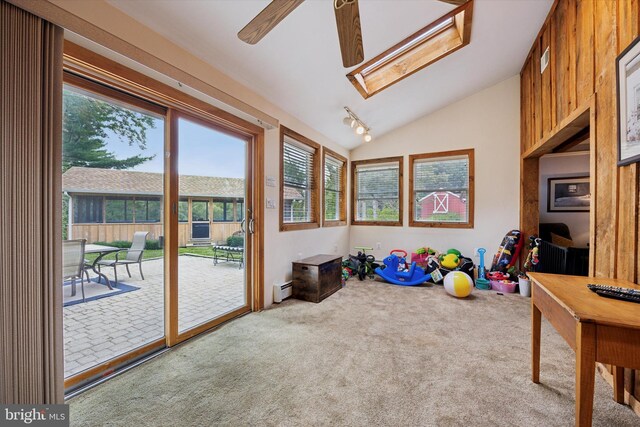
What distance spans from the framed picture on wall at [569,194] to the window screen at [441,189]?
7.09ft

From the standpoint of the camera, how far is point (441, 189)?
4.87 metres

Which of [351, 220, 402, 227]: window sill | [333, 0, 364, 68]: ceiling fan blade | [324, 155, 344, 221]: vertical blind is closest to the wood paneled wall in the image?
[333, 0, 364, 68]: ceiling fan blade

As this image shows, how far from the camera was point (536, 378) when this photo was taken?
1.76m

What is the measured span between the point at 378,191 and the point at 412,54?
104 inches

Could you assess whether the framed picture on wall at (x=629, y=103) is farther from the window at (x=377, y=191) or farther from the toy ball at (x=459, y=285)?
the window at (x=377, y=191)

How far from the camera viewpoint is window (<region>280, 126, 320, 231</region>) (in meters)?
3.59

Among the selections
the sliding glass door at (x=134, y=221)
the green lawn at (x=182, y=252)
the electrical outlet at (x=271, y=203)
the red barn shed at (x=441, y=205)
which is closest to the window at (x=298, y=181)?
the electrical outlet at (x=271, y=203)

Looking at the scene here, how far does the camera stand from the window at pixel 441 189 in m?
4.67

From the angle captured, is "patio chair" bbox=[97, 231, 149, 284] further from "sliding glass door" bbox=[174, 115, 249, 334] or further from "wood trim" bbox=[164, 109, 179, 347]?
"sliding glass door" bbox=[174, 115, 249, 334]

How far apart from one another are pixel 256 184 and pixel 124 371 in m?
2.02

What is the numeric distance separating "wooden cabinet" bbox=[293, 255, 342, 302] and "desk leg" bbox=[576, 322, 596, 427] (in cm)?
254

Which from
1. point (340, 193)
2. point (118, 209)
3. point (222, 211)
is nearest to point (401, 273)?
point (340, 193)

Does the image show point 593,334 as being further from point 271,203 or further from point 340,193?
point 340,193

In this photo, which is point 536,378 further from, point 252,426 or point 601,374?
point 252,426
